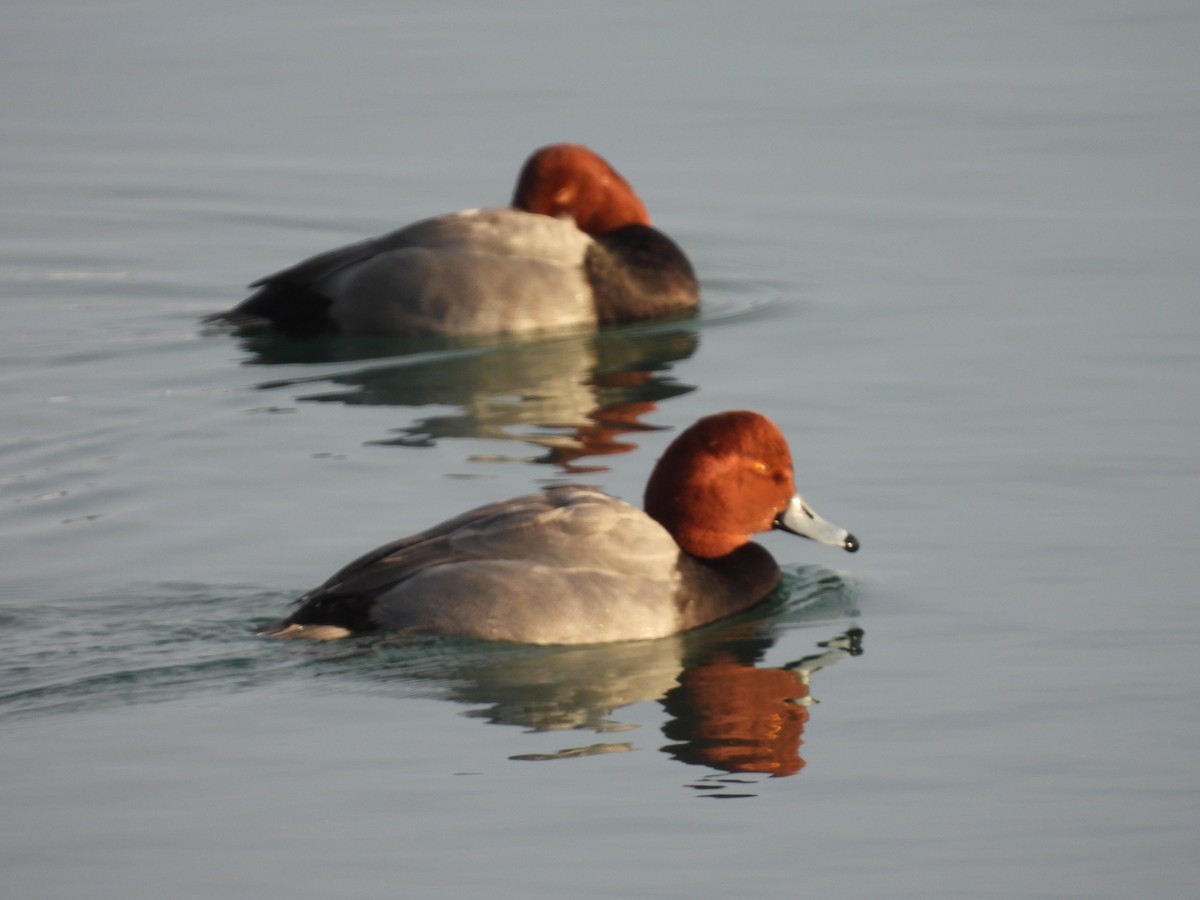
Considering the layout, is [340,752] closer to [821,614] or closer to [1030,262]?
[821,614]

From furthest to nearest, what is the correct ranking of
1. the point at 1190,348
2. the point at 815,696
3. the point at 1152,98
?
the point at 1152,98 < the point at 1190,348 < the point at 815,696

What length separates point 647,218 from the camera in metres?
13.4

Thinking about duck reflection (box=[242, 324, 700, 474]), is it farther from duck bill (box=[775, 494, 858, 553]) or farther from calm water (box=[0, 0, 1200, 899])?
duck bill (box=[775, 494, 858, 553])

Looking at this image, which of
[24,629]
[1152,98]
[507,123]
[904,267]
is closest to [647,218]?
[904,267]

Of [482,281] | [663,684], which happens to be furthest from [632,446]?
[663,684]

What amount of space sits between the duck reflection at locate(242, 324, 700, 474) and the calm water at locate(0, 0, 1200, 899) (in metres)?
0.04

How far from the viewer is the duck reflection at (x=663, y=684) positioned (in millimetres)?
7191

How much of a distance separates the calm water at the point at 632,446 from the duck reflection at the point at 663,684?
22 mm

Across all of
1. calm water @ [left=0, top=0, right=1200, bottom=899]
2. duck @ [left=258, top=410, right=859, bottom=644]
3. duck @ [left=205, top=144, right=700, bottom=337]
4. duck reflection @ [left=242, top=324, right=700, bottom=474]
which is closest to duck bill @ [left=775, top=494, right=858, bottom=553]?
duck @ [left=258, top=410, right=859, bottom=644]

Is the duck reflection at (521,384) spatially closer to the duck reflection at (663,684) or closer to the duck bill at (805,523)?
the duck bill at (805,523)

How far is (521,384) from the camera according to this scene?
1184 cm

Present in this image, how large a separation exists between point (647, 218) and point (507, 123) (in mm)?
3039

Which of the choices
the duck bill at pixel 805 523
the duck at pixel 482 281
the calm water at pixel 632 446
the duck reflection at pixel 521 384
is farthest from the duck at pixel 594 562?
the duck at pixel 482 281

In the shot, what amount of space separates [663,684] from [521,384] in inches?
169
